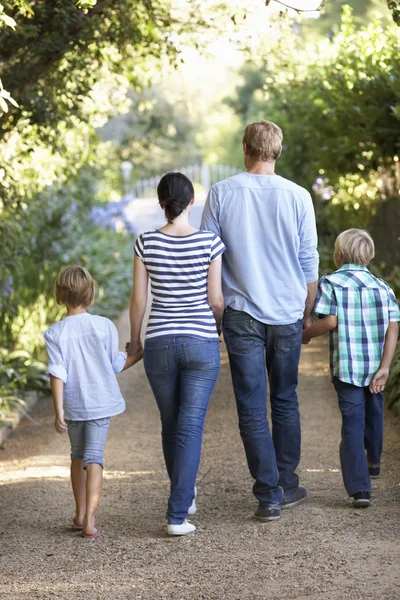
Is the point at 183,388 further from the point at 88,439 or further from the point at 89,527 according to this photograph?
the point at 89,527

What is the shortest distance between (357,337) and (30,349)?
5500 mm

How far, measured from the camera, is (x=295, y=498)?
459 centimetres

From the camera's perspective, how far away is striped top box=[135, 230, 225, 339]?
405cm

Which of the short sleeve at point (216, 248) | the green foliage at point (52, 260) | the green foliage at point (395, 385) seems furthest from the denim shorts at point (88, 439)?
the green foliage at point (52, 260)

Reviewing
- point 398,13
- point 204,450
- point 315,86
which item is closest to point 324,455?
point 204,450

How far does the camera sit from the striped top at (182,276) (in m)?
4.05

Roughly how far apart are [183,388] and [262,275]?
24.2 inches

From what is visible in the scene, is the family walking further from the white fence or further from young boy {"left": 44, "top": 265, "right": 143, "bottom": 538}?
the white fence

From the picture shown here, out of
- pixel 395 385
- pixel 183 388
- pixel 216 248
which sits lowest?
pixel 395 385

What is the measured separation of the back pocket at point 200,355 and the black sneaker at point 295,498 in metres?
0.87

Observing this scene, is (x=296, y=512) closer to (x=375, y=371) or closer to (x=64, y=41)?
(x=375, y=371)

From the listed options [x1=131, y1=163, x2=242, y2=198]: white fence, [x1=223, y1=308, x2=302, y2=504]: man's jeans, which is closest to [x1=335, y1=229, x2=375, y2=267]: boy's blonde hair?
[x1=223, y1=308, x2=302, y2=504]: man's jeans

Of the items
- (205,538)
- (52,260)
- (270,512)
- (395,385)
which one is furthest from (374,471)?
(52,260)

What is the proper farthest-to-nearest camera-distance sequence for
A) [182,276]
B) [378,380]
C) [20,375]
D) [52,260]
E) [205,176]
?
[205,176]
[52,260]
[20,375]
[378,380]
[182,276]
